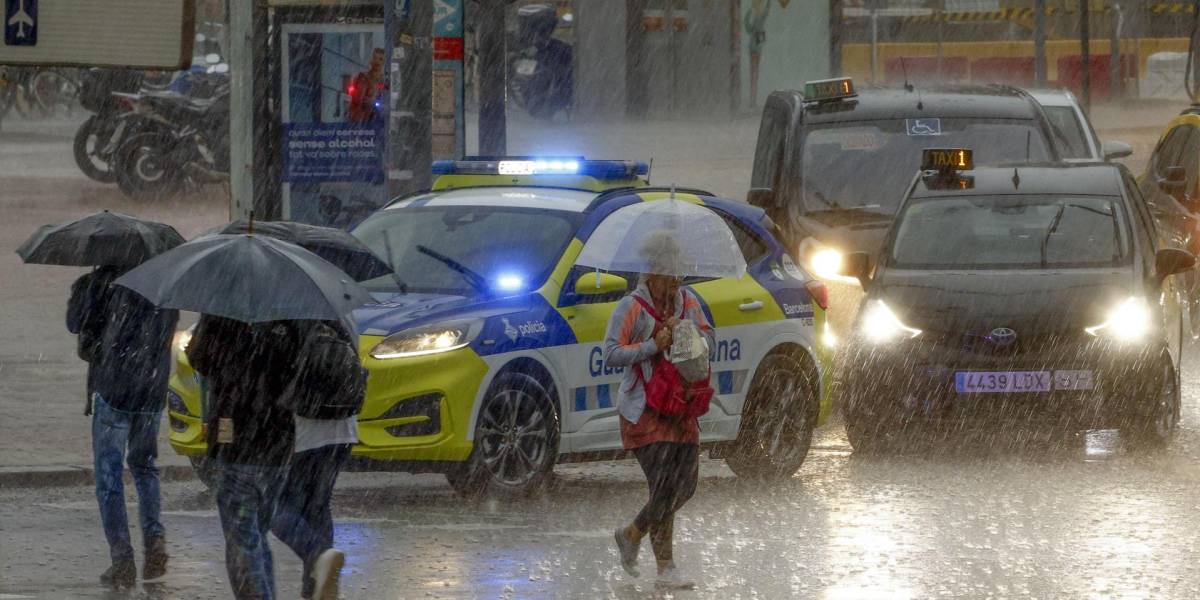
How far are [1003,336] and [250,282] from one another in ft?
19.7

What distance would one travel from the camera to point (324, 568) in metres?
7.04

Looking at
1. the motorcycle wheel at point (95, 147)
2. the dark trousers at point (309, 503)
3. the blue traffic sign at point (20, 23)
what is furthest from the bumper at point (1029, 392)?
the motorcycle wheel at point (95, 147)

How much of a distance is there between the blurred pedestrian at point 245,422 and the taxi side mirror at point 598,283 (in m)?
3.82

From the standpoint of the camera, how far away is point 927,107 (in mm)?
15648

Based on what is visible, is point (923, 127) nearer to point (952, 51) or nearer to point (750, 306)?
point (750, 306)

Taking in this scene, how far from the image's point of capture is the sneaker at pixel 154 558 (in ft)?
28.0

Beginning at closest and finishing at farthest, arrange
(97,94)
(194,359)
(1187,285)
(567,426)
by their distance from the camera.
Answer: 1. (194,359)
2. (567,426)
3. (1187,285)
4. (97,94)

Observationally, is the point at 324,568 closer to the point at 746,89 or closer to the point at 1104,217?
the point at 1104,217

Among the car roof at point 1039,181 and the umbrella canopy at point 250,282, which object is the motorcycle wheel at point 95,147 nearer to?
the car roof at point 1039,181

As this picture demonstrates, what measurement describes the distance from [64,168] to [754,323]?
22075 mm

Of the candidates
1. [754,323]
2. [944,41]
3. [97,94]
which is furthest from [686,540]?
[944,41]

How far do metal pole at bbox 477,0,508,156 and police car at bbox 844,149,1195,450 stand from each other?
326 cm

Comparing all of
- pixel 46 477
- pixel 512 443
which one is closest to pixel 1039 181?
pixel 512 443

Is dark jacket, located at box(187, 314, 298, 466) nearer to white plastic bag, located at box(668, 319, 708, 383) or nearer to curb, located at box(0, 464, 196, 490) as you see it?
white plastic bag, located at box(668, 319, 708, 383)
